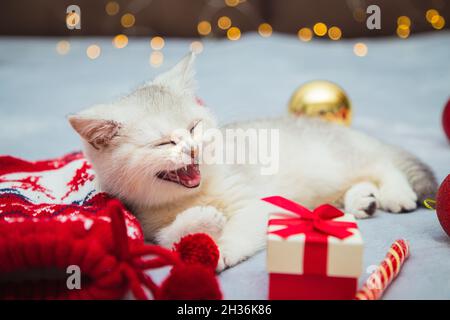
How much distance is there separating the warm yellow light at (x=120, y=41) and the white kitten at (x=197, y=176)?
73.2 inches

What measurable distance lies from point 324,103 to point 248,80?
0.79 meters

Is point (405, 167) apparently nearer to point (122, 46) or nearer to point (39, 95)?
point (39, 95)

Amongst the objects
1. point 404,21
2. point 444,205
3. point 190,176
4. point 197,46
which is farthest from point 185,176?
point 404,21

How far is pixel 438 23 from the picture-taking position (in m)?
3.12

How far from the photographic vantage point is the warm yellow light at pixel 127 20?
3.21 metres

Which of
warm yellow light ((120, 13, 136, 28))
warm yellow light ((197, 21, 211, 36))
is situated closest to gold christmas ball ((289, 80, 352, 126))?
warm yellow light ((197, 21, 211, 36))

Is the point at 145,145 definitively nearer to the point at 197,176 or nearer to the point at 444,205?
the point at 197,176

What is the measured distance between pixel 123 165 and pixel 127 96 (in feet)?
0.75

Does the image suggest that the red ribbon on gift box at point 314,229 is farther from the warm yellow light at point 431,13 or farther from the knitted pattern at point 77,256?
the warm yellow light at point 431,13

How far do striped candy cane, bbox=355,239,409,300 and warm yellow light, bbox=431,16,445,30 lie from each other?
2480mm

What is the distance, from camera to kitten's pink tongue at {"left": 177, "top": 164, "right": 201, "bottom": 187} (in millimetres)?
1121

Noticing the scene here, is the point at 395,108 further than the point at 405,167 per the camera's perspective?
Yes
